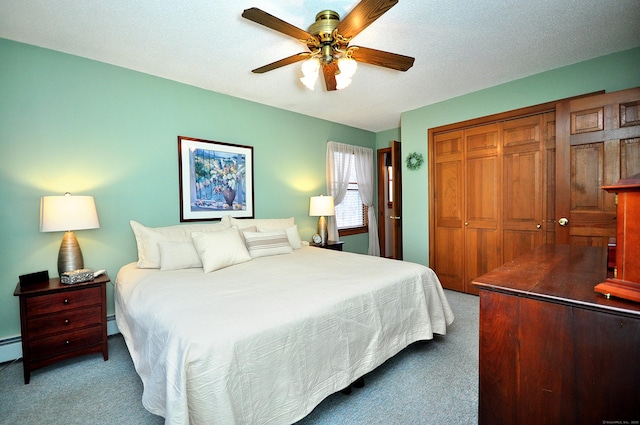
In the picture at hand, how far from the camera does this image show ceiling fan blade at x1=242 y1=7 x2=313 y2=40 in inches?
60.2

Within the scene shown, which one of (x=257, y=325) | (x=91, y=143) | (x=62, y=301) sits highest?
(x=91, y=143)

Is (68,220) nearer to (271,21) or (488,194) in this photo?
(271,21)

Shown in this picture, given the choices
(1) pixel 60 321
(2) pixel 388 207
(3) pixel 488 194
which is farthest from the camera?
(2) pixel 388 207

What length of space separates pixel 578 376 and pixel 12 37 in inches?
155

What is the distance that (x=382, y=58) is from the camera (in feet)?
6.65

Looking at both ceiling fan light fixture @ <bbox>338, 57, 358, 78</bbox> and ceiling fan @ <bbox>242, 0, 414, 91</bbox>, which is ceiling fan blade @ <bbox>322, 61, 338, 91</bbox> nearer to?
ceiling fan @ <bbox>242, 0, 414, 91</bbox>

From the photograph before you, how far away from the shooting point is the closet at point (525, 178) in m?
2.45

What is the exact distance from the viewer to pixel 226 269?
2402 millimetres

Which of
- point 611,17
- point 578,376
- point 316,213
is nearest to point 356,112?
point 316,213

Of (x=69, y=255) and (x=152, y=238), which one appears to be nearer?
(x=69, y=255)

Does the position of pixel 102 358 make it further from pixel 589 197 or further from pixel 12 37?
pixel 589 197

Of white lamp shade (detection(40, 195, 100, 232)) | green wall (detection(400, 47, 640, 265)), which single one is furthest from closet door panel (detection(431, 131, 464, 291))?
white lamp shade (detection(40, 195, 100, 232))

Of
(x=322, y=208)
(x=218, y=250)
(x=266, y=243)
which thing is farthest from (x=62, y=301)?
(x=322, y=208)

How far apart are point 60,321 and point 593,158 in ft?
15.2
